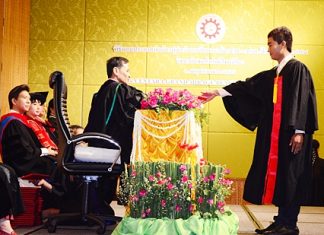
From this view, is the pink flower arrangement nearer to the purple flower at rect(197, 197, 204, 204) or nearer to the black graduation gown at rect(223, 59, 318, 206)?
the black graduation gown at rect(223, 59, 318, 206)

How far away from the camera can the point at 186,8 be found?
20.9 feet

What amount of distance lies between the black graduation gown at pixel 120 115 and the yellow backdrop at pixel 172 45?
2028mm

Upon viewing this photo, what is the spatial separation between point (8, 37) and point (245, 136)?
2922 millimetres

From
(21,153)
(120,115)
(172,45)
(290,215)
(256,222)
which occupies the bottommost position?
(256,222)

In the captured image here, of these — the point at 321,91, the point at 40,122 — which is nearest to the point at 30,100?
the point at 40,122

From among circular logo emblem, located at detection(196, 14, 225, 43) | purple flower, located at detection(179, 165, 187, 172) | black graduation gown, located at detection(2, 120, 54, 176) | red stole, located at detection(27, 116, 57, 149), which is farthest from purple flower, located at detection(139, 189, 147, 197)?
circular logo emblem, located at detection(196, 14, 225, 43)

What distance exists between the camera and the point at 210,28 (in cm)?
632

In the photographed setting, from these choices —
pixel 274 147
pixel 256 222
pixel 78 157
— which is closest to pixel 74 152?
pixel 78 157

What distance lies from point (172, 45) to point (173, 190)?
12.6 feet

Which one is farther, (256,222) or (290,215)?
(256,222)

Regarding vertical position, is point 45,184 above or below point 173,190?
below

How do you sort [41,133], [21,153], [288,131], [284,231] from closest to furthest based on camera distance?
[284,231] → [288,131] → [21,153] → [41,133]

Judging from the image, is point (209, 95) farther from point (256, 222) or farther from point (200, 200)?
point (200, 200)

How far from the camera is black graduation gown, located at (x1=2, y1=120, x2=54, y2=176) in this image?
4.02 metres
